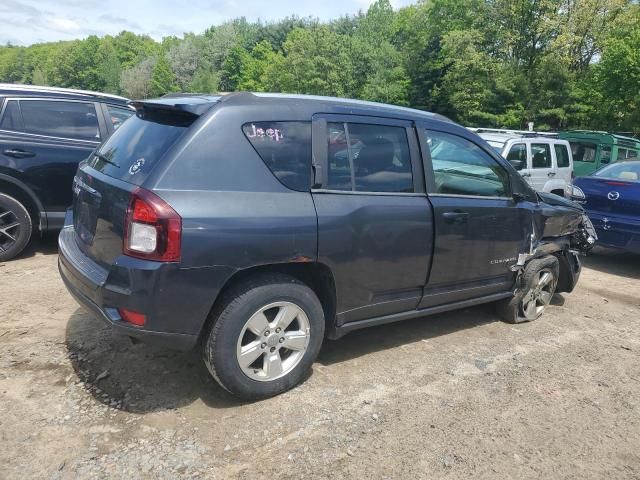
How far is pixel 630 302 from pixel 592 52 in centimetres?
2898

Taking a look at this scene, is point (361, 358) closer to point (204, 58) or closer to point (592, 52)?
point (592, 52)

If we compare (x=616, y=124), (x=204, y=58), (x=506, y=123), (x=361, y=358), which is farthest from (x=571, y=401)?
(x=204, y=58)

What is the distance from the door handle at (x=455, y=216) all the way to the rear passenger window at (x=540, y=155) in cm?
731

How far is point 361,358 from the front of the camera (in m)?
3.93

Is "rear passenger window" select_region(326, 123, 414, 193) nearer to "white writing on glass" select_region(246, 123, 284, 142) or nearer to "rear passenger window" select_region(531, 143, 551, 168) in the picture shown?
"white writing on glass" select_region(246, 123, 284, 142)

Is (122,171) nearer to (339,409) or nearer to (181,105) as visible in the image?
(181,105)

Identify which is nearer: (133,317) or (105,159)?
(133,317)

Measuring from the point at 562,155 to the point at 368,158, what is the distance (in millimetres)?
9259

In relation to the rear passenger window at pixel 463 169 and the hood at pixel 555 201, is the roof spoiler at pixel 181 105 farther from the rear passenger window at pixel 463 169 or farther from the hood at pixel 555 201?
the hood at pixel 555 201

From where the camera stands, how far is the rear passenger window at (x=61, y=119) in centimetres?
581

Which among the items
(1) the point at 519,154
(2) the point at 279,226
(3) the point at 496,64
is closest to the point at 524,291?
(2) the point at 279,226

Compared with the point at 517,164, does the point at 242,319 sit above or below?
below

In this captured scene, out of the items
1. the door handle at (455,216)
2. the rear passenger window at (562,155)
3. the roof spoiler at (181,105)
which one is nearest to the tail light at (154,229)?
the roof spoiler at (181,105)

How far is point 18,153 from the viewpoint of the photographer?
5547 mm
